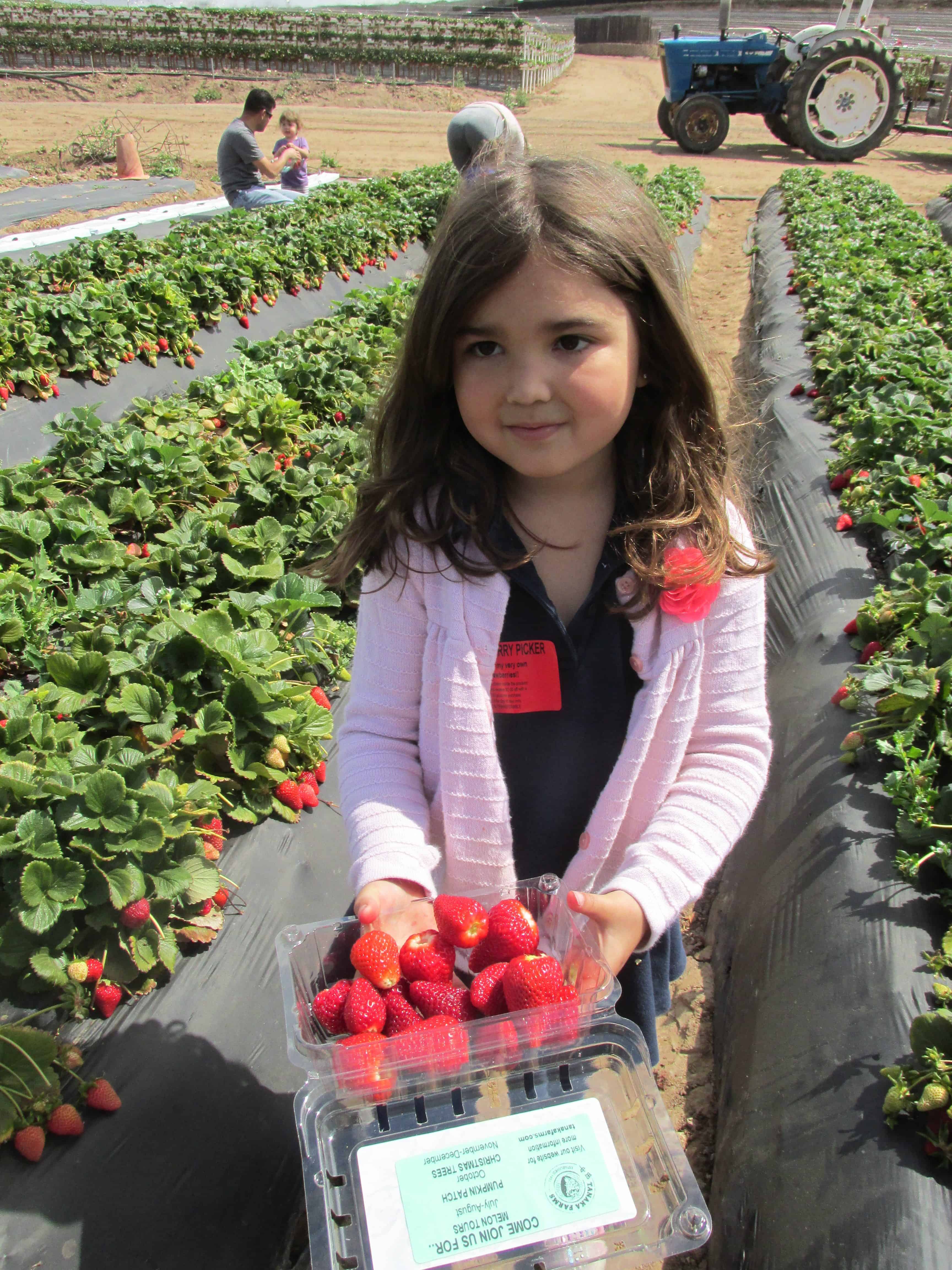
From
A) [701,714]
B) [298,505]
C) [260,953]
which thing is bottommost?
[260,953]

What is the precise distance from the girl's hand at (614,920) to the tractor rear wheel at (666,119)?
2106 centimetres

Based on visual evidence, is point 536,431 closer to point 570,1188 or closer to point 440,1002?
point 440,1002

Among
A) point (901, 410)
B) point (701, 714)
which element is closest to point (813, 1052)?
point (701, 714)

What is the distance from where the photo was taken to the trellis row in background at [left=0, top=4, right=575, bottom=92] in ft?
111

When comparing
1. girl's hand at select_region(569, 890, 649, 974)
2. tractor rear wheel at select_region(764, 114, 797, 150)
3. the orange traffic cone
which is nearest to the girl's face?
girl's hand at select_region(569, 890, 649, 974)

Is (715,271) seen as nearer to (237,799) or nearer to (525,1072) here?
(237,799)

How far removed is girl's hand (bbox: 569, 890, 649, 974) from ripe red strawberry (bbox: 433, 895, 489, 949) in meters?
0.12

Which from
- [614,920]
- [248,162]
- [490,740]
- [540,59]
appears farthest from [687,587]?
[540,59]

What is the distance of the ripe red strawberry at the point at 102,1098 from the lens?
1.71 m

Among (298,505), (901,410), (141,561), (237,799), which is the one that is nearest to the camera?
(237,799)

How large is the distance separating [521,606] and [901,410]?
11.1ft

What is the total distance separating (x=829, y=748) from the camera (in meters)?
2.55

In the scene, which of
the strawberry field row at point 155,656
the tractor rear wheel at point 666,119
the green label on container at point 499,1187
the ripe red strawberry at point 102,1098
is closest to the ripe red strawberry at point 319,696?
the strawberry field row at point 155,656

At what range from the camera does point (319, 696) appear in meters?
2.83
